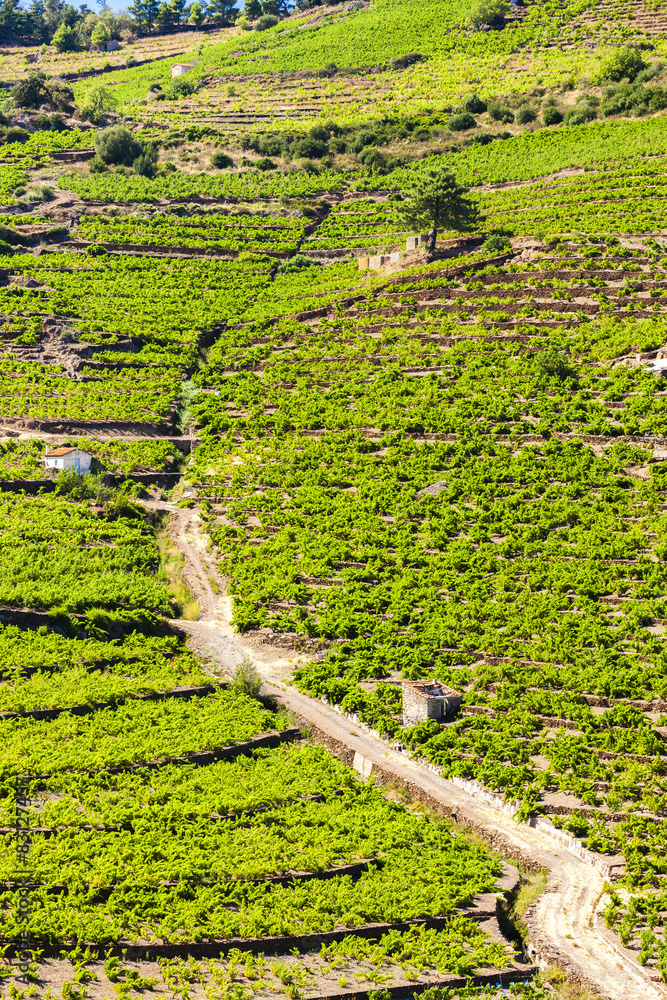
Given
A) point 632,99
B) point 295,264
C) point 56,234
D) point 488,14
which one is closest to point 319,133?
point 295,264

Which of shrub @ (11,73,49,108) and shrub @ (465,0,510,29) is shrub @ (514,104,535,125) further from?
shrub @ (11,73,49,108)

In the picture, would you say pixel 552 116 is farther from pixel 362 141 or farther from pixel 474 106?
pixel 362 141

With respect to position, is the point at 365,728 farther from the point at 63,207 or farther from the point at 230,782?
the point at 63,207

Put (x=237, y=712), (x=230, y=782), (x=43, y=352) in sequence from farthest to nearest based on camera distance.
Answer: (x=43, y=352) < (x=237, y=712) < (x=230, y=782)

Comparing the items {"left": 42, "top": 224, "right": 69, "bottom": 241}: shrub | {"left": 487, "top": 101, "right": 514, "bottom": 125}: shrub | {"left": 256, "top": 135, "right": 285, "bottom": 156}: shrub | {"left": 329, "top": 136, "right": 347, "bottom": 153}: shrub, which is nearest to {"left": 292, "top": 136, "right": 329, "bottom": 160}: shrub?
{"left": 329, "top": 136, "right": 347, "bottom": 153}: shrub

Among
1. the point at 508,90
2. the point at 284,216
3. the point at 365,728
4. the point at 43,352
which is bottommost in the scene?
the point at 365,728

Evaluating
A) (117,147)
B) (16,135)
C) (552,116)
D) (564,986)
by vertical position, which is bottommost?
(564,986)

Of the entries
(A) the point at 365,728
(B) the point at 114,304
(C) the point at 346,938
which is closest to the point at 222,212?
(B) the point at 114,304
